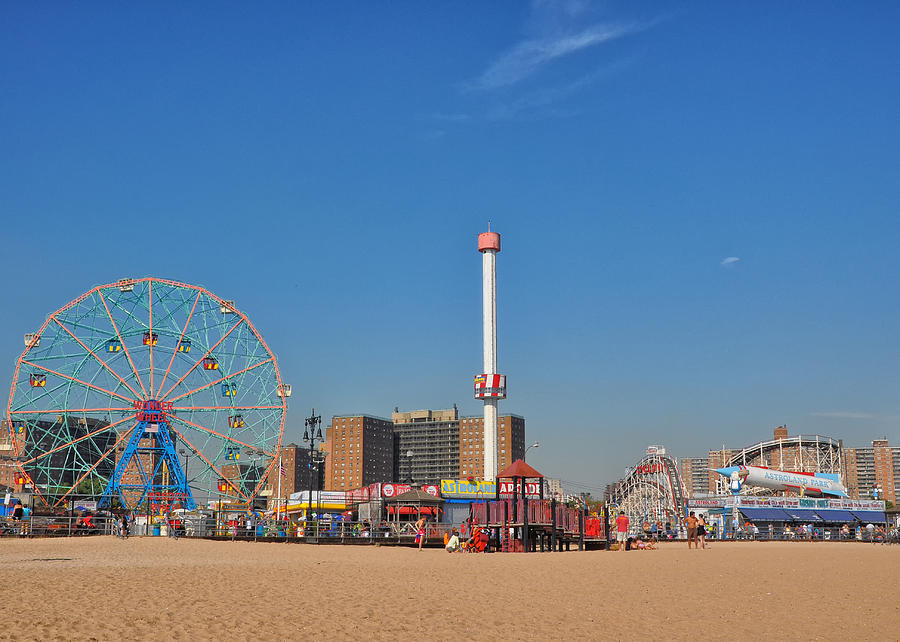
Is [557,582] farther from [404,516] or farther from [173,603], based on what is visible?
[404,516]

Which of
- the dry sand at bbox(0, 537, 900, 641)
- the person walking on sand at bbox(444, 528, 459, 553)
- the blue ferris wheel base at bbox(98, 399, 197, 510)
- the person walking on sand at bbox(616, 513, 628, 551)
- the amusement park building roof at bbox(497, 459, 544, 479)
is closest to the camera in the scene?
the dry sand at bbox(0, 537, 900, 641)

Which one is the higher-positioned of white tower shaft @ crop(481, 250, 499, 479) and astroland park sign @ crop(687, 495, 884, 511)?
white tower shaft @ crop(481, 250, 499, 479)

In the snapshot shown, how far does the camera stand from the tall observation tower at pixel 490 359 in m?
104

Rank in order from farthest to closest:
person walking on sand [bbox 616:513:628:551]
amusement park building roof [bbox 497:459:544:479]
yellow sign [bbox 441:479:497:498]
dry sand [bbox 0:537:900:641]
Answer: yellow sign [bbox 441:479:497:498] → person walking on sand [bbox 616:513:628:551] → amusement park building roof [bbox 497:459:544:479] → dry sand [bbox 0:537:900:641]

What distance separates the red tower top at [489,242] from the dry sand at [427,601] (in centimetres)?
8392

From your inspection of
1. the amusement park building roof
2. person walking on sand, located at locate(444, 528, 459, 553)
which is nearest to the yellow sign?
the amusement park building roof

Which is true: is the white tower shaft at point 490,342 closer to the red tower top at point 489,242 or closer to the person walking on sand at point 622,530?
the red tower top at point 489,242

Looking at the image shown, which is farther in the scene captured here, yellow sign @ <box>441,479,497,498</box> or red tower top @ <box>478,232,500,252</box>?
red tower top @ <box>478,232,500,252</box>

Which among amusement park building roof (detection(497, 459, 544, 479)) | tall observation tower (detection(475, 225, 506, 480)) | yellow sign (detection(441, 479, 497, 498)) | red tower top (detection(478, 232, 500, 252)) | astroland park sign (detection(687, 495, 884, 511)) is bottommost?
astroland park sign (detection(687, 495, 884, 511))

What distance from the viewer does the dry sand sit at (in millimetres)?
11828

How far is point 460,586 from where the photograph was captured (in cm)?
1784

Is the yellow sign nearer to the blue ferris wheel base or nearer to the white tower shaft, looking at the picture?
the blue ferris wheel base

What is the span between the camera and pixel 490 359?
344 feet

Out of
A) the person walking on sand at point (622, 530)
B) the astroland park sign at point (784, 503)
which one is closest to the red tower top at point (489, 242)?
the astroland park sign at point (784, 503)
